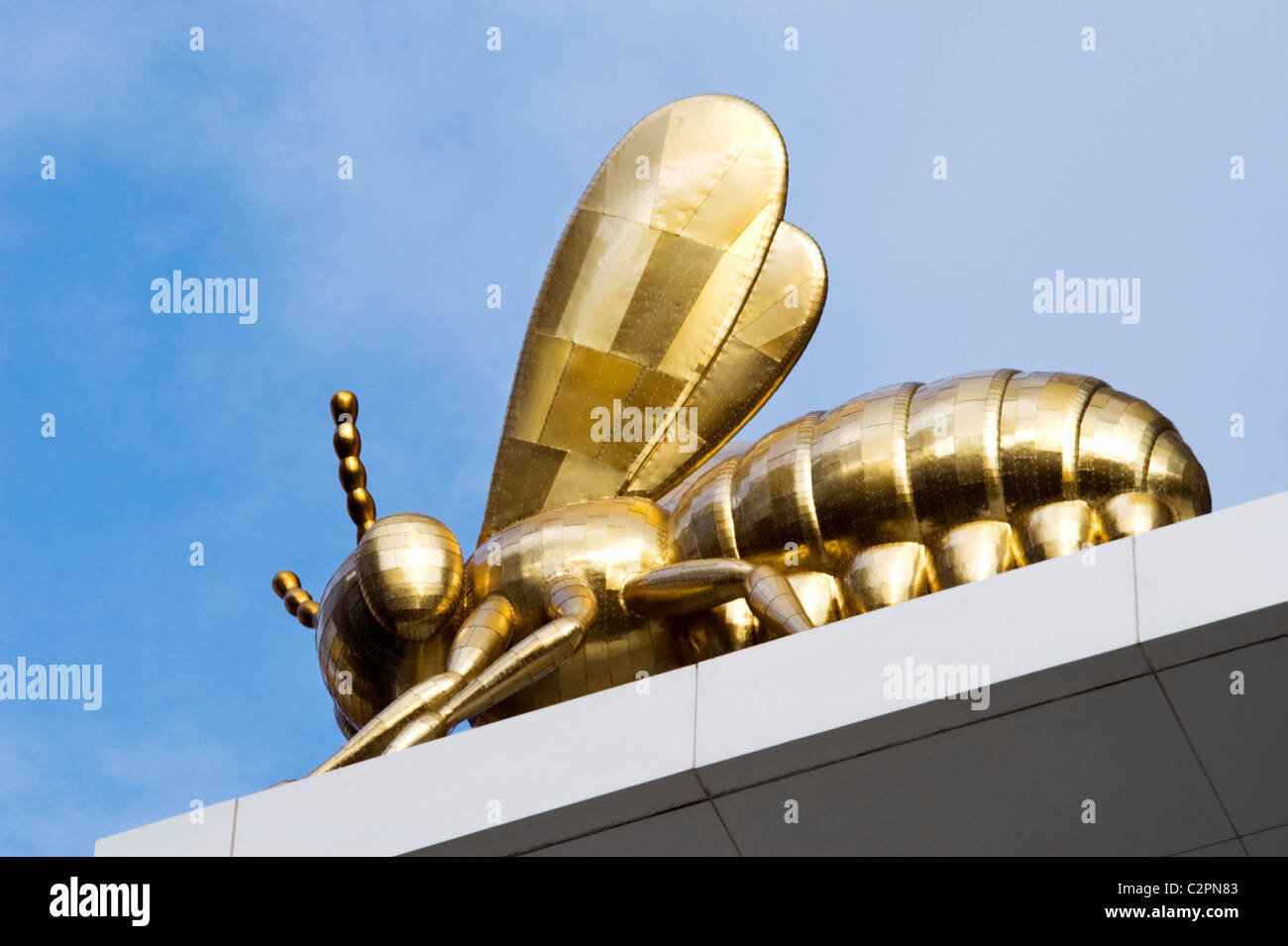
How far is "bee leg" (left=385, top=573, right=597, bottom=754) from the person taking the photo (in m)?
11.6

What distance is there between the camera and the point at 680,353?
42.7 feet

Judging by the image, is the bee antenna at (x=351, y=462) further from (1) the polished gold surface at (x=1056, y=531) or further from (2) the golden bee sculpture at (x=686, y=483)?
(1) the polished gold surface at (x=1056, y=531)

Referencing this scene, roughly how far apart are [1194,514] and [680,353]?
3.44 meters

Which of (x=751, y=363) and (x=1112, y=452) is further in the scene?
(x=751, y=363)

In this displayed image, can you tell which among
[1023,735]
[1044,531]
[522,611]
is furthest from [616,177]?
[1023,735]

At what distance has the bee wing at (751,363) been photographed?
1315cm

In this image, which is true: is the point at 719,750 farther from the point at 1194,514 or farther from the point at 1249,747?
the point at 1194,514

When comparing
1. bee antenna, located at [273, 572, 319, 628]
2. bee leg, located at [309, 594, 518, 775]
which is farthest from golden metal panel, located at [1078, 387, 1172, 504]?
bee antenna, located at [273, 572, 319, 628]

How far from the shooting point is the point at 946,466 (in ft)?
36.8

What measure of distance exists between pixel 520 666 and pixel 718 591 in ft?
3.91

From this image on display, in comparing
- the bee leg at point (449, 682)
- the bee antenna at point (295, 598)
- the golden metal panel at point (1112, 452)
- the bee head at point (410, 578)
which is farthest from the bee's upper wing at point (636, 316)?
the golden metal panel at point (1112, 452)
